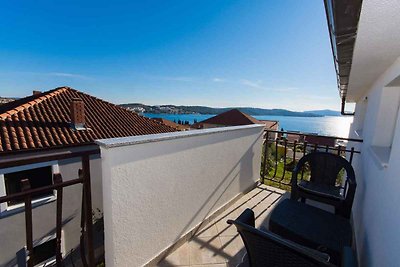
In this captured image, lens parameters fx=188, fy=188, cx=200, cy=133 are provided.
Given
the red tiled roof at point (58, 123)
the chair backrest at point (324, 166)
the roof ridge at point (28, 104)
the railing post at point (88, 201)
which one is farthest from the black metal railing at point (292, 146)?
the roof ridge at point (28, 104)

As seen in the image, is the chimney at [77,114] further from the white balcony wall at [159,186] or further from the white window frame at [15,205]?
the white balcony wall at [159,186]

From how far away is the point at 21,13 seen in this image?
1253 centimetres

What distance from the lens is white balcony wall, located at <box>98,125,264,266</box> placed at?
1493 mm

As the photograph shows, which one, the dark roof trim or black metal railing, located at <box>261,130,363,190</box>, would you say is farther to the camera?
black metal railing, located at <box>261,130,363,190</box>

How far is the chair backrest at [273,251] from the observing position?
913 millimetres

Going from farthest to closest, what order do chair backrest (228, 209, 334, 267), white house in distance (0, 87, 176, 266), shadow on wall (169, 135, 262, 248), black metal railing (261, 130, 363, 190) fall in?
white house in distance (0, 87, 176, 266) < black metal railing (261, 130, 363, 190) < shadow on wall (169, 135, 262, 248) < chair backrest (228, 209, 334, 267)

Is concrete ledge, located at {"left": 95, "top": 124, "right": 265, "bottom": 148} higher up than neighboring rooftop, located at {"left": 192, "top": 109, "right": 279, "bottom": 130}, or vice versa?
concrete ledge, located at {"left": 95, "top": 124, "right": 265, "bottom": 148}

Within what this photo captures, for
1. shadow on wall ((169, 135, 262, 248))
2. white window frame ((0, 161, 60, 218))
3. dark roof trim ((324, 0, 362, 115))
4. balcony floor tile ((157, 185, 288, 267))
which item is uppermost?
dark roof trim ((324, 0, 362, 115))

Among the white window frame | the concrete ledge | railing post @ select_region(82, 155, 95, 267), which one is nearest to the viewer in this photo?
railing post @ select_region(82, 155, 95, 267)

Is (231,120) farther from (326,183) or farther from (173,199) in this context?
(173,199)

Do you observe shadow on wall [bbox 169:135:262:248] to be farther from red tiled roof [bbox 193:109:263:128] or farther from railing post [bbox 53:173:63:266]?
red tiled roof [bbox 193:109:263:128]

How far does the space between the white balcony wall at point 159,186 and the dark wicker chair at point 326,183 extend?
1.01 metres

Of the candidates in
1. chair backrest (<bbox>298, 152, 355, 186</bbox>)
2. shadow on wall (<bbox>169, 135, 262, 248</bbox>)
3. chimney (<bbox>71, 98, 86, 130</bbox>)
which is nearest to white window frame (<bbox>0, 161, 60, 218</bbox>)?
chimney (<bbox>71, 98, 86, 130</bbox>)

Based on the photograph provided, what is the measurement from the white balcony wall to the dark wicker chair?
1008 millimetres
